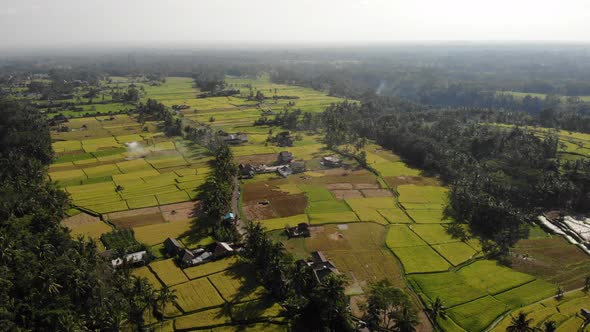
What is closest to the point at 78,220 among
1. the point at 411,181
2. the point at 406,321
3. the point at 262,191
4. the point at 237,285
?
the point at 262,191

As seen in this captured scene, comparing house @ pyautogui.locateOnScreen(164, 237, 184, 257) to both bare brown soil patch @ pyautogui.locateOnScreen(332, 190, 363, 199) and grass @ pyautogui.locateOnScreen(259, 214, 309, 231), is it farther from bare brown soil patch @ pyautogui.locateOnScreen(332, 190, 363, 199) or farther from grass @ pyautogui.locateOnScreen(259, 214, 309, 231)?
bare brown soil patch @ pyautogui.locateOnScreen(332, 190, 363, 199)

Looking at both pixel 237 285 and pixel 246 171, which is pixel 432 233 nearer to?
pixel 237 285

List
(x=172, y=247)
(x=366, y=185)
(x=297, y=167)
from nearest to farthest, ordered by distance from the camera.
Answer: (x=172, y=247) < (x=366, y=185) < (x=297, y=167)

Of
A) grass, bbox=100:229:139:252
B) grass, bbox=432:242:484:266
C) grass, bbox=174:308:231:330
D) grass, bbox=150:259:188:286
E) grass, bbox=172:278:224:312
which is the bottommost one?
grass, bbox=432:242:484:266

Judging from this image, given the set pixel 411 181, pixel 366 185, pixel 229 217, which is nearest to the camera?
pixel 229 217

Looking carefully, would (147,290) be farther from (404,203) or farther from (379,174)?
(379,174)

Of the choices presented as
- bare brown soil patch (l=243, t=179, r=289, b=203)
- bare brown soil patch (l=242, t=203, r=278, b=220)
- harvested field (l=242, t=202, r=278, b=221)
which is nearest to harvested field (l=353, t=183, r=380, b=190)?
bare brown soil patch (l=243, t=179, r=289, b=203)
